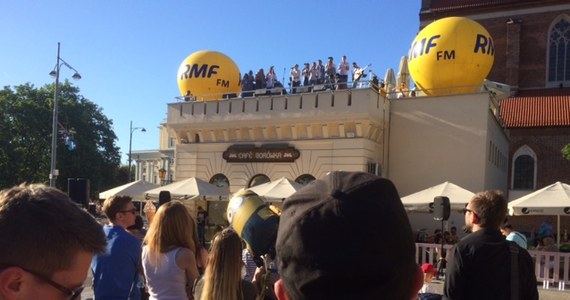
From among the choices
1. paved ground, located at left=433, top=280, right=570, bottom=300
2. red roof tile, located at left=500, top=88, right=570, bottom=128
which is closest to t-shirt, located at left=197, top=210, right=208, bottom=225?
paved ground, located at left=433, top=280, right=570, bottom=300

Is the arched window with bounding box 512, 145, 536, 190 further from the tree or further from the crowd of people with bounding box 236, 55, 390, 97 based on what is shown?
the tree

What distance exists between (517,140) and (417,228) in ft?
46.7

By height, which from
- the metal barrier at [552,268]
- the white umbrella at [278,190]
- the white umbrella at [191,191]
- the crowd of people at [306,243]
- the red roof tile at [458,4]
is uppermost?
the red roof tile at [458,4]

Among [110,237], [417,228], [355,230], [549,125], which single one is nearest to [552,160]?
[549,125]

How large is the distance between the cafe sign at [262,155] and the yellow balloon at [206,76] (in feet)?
12.8

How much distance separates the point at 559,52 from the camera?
3584cm

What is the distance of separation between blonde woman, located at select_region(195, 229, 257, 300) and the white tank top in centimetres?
57

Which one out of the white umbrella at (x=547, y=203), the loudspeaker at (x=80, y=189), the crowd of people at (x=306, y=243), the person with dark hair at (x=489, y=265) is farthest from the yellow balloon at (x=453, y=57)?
the crowd of people at (x=306, y=243)

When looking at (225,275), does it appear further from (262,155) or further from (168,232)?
(262,155)

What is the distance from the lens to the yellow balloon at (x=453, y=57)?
69.4 feet

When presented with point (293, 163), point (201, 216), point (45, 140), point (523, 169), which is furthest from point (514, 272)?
point (45, 140)

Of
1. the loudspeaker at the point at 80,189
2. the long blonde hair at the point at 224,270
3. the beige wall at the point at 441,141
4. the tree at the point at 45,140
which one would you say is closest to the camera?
the long blonde hair at the point at 224,270

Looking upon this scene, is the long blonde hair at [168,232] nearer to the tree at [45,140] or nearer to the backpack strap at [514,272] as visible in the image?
the backpack strap at [514,272]

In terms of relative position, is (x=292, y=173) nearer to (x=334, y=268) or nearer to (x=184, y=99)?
(x=184, y=99)
